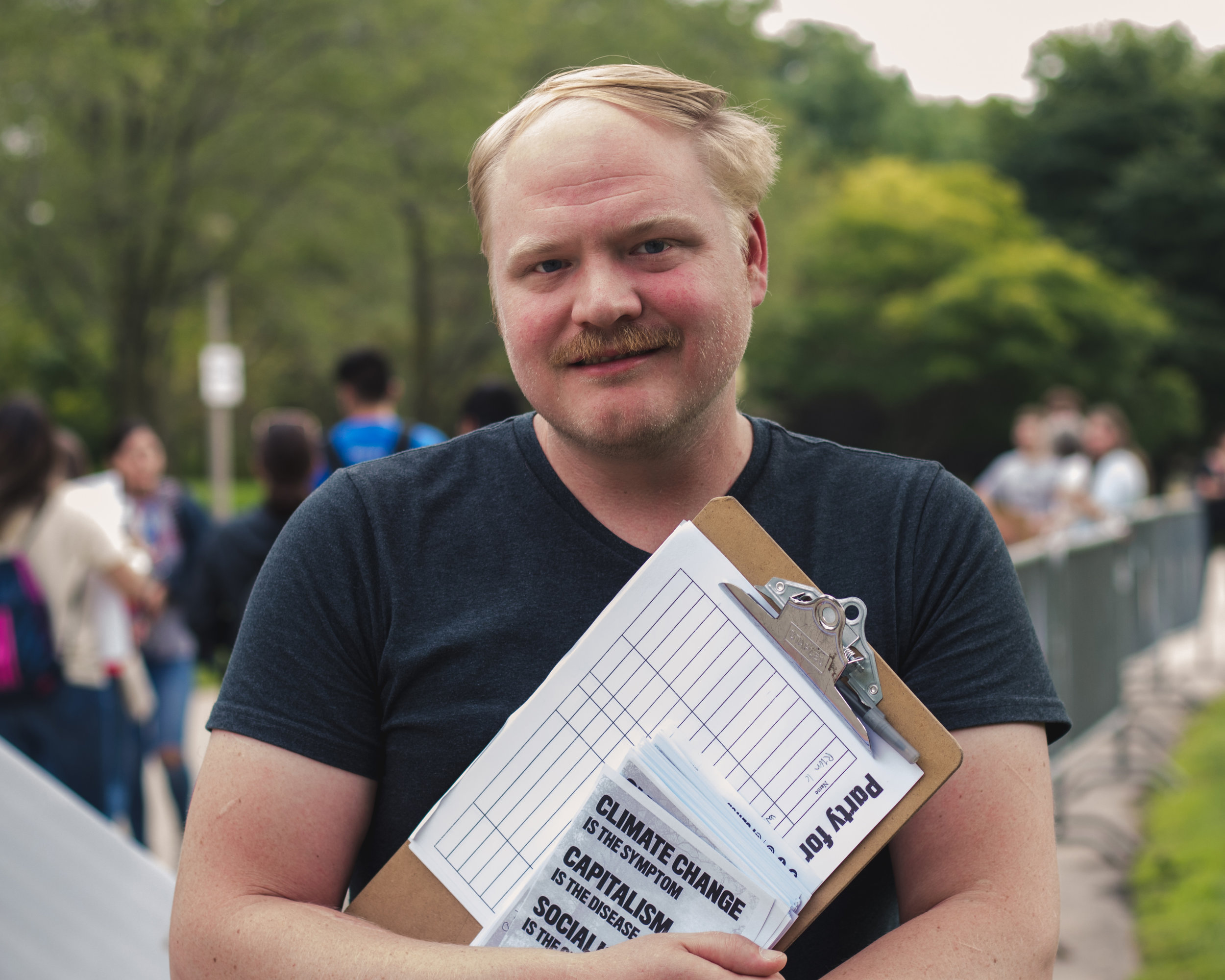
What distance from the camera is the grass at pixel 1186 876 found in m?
4.32

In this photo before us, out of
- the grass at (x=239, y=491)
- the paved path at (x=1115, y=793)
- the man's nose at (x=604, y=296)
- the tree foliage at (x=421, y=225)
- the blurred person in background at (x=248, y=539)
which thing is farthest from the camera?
the grass at (x=239, y=491)

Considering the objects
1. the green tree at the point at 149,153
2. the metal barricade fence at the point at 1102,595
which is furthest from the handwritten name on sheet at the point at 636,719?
the green tree at the point at 149,153

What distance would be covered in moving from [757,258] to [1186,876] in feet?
14.7

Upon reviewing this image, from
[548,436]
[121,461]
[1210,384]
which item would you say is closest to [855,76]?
[1210,384]

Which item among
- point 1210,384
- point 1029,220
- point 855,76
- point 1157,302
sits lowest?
point 1210,384

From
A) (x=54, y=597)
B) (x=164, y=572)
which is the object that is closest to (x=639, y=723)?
(x=54, y=597)

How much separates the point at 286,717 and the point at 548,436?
18.2 inches

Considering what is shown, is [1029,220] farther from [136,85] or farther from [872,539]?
[872,539]

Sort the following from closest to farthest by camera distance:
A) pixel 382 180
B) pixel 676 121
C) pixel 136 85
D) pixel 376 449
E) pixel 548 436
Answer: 1. pixel 676 121
2. pixel 548 436
3. pixel 376 449
4. pixel 136 85
5. pixel 382 180

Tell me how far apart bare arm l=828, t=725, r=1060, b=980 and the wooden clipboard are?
63 mm

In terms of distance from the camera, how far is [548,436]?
1.60m

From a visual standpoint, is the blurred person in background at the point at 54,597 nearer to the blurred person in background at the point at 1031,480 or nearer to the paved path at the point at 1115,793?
the paved path at the point at 1115,793

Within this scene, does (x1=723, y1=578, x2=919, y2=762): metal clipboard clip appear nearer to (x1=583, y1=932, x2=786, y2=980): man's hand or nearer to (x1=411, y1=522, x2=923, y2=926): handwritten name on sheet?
(x1=411, y1=522, x2=923, y2=926): handwritten name on sheet

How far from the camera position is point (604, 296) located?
4.59 feet
